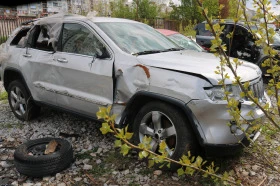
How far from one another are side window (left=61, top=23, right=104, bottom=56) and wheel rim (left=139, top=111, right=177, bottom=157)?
1025mm

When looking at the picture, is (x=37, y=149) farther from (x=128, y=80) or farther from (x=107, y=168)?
(x=128, y=80)

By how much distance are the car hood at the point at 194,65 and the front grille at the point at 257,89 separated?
8cm

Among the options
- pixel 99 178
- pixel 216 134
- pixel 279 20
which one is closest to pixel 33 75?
pixel 99 178

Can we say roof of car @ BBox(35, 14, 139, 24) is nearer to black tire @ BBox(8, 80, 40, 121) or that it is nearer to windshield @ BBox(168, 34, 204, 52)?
black tire @ BBox(8, 80, 40, 121)

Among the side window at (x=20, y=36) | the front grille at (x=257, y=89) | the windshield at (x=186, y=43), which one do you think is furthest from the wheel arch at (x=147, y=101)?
the windshield at (x=186, y=43)

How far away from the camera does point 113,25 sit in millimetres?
4066

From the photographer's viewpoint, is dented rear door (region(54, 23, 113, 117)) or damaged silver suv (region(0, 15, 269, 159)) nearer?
damaged silver suv (region(0, 15, 269, 159))

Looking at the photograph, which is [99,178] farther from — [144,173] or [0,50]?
[0,50]

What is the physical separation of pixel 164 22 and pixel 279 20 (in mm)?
25779

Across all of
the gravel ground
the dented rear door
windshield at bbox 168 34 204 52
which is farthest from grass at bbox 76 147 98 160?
windshield at bbox 168 34 204 52

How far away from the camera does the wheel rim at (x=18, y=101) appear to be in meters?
4.98

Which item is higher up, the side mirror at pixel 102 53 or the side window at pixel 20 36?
the side window at pixel 20 36

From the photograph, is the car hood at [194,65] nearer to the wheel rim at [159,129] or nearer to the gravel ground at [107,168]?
Answer: the wheel rim at [159,129]

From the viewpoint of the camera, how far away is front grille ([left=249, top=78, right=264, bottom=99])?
3.22m
